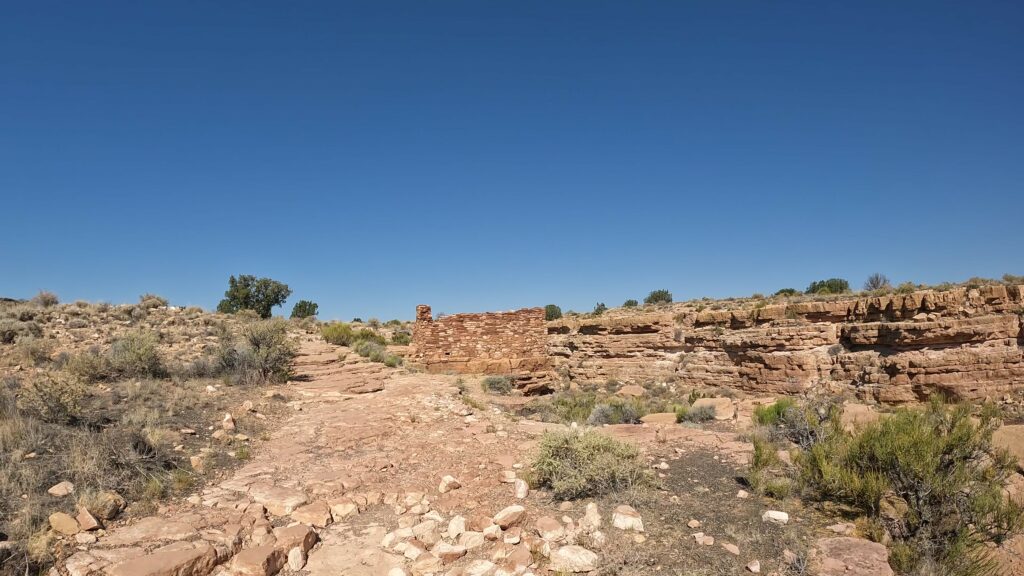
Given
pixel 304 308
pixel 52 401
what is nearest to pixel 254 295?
pixel 304 308

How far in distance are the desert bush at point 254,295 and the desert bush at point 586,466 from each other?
32.3 m

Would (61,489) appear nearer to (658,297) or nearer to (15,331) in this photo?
(15,331)

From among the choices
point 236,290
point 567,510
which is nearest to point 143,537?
point 567,510

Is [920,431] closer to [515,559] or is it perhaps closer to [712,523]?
[712,523]

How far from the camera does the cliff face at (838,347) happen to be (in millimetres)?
9641

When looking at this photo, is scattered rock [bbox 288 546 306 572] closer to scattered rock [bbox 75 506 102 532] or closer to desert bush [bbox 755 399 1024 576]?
scattered rock [bbox 75 506 102 532]

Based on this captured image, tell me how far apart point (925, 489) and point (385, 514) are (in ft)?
15.5

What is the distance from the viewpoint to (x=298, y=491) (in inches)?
205

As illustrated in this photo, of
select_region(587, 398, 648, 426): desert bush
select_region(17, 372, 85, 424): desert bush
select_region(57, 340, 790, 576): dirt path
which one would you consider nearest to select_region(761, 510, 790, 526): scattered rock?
select_region(57, 340, 790, 576): dirt path

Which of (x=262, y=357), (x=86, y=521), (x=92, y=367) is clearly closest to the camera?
(x=86, y=521)

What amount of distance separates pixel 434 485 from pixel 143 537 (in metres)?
2.65

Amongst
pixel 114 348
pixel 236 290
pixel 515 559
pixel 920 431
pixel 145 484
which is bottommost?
pixel 515 559

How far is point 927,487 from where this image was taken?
4133mm

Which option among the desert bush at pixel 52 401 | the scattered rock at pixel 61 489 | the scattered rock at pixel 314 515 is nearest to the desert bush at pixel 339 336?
the desert bush at pixel 52 401
